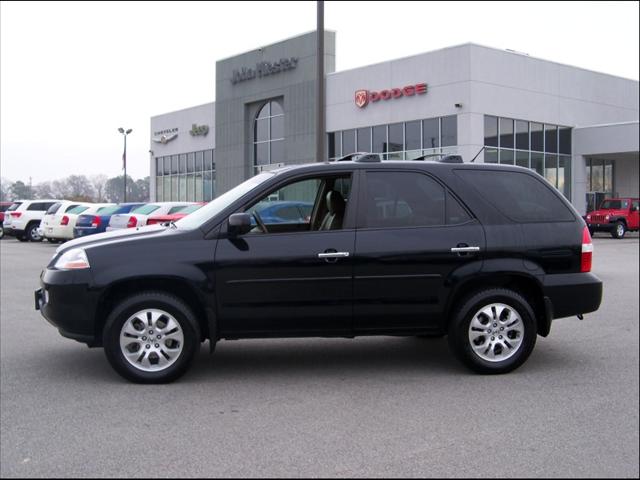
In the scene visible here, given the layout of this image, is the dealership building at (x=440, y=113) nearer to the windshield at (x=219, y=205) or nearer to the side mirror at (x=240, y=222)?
the windshield at (x=219, y=205)

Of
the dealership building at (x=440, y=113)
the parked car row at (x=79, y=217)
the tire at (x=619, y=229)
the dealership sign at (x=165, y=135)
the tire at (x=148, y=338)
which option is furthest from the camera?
the dealership sign at (x=165, y=135)

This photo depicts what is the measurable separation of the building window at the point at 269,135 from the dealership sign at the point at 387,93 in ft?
26.4

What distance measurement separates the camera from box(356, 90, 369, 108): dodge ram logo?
3416 cm

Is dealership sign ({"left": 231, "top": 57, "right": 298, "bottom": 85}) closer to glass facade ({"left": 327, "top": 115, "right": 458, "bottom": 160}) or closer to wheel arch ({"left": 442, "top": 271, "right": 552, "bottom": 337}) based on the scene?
glass facade ({"left": 327, "top": 115, "right": 458, "bottom": 160})

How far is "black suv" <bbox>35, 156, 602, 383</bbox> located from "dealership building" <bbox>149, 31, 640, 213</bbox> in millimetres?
22687

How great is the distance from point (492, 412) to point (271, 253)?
7.02 feet

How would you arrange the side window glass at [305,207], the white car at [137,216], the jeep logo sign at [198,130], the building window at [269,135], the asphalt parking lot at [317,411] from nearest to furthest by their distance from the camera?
the asphalt parking lot at [317,411], the side window glass at [305,207], the white car at [137,216], the building window at [269,135], the jeep logo sign at [198,130]

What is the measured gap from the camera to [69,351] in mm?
6879

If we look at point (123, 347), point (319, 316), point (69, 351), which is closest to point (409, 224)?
point (319, 316)

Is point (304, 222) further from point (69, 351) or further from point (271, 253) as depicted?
point (69, 351)

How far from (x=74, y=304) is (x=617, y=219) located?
2878 centimetres

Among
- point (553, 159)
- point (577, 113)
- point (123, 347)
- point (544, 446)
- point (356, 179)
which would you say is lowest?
point (544, 446)

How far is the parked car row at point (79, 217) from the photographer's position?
759 inches

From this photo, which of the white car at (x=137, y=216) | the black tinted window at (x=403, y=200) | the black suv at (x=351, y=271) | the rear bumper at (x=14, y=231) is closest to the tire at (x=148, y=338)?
the black suv at (x=351, y=271)
